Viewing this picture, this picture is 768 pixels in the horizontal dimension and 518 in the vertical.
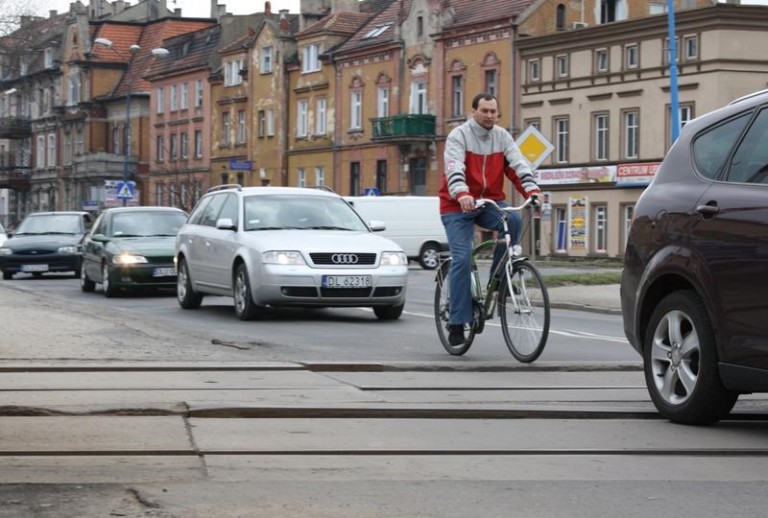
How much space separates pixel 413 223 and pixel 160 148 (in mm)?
51916

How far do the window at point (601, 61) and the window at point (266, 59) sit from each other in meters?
26.9

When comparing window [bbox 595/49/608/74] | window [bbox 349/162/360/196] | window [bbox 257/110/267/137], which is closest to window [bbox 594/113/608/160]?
window [bbox 595/49/608/74]

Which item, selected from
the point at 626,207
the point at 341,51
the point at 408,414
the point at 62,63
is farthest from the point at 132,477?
the point at 62,63

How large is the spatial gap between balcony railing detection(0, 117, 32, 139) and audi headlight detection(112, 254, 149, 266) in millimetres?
96079

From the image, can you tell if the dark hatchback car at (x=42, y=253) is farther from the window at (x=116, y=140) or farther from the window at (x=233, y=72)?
the window at (x=116, y=140)

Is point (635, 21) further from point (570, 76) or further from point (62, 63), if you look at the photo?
point (62, 63)

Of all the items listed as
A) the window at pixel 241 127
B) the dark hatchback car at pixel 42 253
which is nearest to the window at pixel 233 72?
the window at pixel 241 127

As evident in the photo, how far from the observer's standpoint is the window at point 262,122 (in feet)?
271

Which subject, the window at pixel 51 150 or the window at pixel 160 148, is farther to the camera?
the window at pixel 51 150

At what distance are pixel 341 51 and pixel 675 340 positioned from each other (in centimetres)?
6710

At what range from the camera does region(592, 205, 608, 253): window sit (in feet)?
187

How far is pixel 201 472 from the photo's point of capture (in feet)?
22.0

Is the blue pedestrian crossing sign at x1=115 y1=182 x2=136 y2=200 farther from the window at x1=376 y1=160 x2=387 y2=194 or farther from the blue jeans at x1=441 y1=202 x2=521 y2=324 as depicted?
the blue jeans at x1=441 y1=202 x2=521 y2=324

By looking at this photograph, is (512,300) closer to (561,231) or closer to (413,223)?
(413,223)
